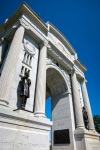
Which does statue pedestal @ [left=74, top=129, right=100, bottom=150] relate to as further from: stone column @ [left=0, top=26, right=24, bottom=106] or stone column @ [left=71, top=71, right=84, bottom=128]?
stone column @ [left=0, top=26, right=24, bottom=106]

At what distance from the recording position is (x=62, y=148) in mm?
11953

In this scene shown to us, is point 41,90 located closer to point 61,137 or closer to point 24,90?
point 24,90

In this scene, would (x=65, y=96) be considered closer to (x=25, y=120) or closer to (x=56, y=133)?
(x=56, y=133)

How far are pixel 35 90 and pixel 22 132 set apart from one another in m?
3.81

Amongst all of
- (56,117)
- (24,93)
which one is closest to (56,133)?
(56,117)

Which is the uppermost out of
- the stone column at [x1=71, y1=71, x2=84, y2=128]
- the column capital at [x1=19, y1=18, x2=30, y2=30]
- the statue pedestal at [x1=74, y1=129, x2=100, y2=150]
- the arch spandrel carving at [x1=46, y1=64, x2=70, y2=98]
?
the column capital at [x1=19, y1=18, x2=30, y2=30]

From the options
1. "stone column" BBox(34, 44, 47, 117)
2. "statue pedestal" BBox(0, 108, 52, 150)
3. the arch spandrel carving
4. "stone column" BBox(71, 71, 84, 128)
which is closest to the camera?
"statue pedestal" BBox(0, 108, 52, 150)

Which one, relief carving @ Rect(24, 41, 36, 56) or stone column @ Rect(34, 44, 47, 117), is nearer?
stone column @ Rect(34, 44, 47, 117)

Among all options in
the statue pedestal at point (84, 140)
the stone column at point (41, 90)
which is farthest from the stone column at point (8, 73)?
the statue pedestal at point (84, 140)

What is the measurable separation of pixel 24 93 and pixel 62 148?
8.10m

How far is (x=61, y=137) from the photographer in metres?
12.6

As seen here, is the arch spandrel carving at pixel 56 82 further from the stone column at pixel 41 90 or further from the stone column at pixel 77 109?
the stone column at pixel 41 90

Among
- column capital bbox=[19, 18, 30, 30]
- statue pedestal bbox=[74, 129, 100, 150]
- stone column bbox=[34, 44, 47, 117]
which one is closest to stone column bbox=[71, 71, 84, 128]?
statue pedestal bbox=[74, 129, 100, 150]

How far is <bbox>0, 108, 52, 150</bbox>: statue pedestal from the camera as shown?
5410mm
